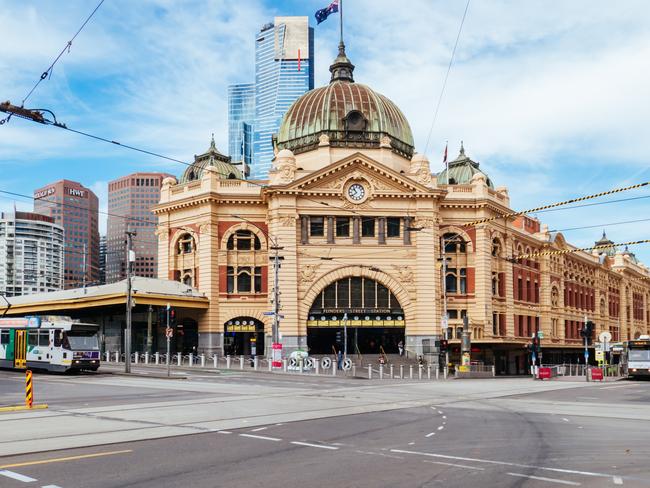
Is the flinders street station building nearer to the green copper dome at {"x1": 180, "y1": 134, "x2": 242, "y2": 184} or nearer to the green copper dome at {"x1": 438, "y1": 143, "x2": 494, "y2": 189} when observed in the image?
the green copper dome at {"x1": 180, "y1": 134, "x2": 242, "y2": 184}

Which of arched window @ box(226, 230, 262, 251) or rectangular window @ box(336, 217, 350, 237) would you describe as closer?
rectangular window @ box(336, 217, 350, 237)

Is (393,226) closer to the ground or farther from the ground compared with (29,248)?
closer to the ground

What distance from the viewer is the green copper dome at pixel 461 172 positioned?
8050 cm

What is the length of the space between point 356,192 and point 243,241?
11.6m

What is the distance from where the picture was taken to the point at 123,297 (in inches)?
2397

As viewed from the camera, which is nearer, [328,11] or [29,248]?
[328,11]

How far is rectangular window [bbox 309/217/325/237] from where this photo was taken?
67688 mm

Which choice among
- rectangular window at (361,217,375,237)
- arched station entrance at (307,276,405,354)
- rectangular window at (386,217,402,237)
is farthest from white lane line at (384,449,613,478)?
rectangular window at (386,217,402,237)

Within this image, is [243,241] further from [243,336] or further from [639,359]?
[639,359]

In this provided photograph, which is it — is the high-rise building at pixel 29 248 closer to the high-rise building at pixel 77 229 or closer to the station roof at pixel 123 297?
the high-rise building at pixel 77 229

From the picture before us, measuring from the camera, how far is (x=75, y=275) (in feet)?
450

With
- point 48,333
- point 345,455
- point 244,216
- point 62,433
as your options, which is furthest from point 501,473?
point 244,216

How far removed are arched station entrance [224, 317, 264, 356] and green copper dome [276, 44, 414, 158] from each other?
17.5 meters

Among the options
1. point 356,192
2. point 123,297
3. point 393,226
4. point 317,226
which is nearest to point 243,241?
point 317,226
